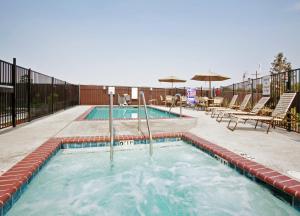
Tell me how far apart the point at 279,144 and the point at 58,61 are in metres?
23.3

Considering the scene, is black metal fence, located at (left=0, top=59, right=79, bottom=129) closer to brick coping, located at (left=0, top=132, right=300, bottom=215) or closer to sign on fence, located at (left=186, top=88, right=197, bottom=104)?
brick coping, located at (left=0, top=132, right=300, bottom=215)

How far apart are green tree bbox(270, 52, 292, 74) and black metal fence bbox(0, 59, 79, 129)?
4280 centimetres

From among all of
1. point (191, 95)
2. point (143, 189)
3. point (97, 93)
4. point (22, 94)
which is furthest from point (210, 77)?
point (143, 189)

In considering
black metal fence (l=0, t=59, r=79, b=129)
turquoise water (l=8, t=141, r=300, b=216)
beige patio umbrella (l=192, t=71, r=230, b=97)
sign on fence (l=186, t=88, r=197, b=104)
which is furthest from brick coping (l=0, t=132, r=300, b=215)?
sign on fence (l=186, t=88, r=197, b=104)

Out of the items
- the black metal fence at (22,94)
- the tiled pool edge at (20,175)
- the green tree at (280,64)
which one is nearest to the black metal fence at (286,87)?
the tiled pool edge at (20,175)

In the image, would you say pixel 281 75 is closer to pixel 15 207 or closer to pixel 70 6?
pixel 15 207

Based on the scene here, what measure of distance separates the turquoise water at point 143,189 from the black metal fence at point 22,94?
270cm

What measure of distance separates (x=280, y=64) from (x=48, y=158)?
154ft

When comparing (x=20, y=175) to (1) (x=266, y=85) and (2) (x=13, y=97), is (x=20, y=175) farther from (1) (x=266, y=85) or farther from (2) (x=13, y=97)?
(1) (x=266, y=85)

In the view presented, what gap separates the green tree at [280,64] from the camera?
133 feet

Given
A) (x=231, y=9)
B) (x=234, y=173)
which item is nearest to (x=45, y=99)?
(x=234, y=173)

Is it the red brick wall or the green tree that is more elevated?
the green tree

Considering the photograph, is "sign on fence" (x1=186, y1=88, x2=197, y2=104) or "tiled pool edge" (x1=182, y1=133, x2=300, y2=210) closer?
"tiled pool edge" (x1=182, y1=133, x2=300, y2=210)

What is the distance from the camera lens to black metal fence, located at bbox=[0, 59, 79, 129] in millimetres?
5551
